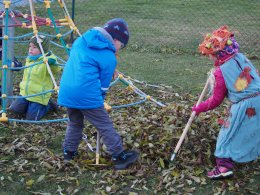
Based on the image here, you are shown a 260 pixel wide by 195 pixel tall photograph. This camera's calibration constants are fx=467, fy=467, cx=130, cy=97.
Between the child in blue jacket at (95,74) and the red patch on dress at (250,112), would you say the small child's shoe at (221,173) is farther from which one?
the child in blue jacket at (95,74)

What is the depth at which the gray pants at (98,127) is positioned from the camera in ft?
12.8

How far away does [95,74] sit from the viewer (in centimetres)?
379

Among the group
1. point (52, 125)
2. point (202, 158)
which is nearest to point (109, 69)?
point (202, 158)

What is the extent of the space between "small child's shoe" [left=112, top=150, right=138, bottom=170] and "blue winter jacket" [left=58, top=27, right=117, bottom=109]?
1.62ft

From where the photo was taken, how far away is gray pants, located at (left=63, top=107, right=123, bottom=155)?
391 cm

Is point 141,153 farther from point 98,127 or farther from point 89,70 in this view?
point 89,70

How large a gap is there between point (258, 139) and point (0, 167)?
2240 mm

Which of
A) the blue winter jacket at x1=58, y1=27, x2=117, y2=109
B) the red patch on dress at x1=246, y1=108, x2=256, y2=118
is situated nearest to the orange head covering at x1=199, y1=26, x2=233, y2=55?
the red patch on dress at x1=246, y1=108, x2=256, y2=118

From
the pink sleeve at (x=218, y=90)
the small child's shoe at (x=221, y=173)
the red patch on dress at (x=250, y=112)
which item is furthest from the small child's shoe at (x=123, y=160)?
the red patch on dress at (x=250, y=112)

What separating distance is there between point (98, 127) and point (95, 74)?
47cm

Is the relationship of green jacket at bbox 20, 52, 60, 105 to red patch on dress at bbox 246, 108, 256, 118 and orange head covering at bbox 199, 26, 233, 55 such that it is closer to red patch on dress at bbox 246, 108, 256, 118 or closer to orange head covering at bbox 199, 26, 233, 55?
orange head covering at bbox 199, 26, 233, 55

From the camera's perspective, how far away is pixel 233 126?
3854 mm

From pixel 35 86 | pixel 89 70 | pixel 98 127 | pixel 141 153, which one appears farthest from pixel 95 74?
pixel 35 86

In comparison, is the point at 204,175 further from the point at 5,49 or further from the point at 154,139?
the point at 5,49
